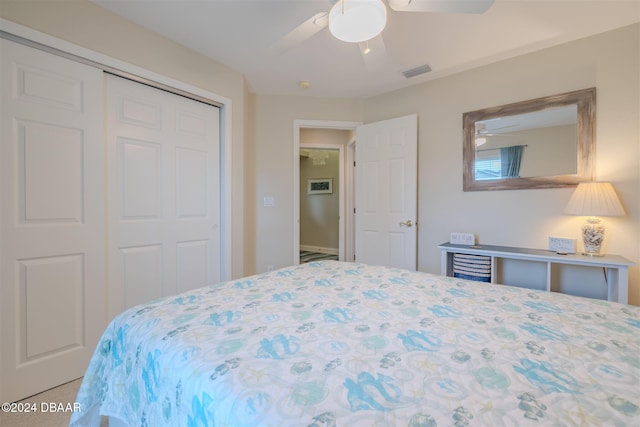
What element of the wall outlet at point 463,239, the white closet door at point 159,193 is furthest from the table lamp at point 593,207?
the white closet door at point 159,193

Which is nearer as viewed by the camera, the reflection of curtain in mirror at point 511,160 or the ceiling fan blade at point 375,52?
the ceiling fan blade at point 375,52

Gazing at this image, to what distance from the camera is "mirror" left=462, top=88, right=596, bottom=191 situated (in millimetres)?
2205

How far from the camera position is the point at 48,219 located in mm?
1692

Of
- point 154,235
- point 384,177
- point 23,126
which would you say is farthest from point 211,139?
point 384,177

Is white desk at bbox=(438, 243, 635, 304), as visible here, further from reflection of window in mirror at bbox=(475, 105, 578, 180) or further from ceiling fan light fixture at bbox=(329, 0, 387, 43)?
ceiling fan light fixture at bbox=(329, 0, 387, 43)

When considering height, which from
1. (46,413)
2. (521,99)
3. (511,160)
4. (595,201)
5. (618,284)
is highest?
(521,99)

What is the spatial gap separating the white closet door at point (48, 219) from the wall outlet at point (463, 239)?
294 centimetres

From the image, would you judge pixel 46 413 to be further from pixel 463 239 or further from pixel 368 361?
pixel 463 239

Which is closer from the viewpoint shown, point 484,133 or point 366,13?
point 366,13

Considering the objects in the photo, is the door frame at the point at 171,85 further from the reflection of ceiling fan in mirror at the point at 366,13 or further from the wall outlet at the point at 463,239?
the wall outlet at the point at 463,239

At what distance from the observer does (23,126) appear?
159 centimetres

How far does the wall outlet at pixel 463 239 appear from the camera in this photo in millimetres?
2650

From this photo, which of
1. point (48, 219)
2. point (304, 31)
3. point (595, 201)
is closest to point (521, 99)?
point (595, 201)

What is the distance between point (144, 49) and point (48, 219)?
138cm
